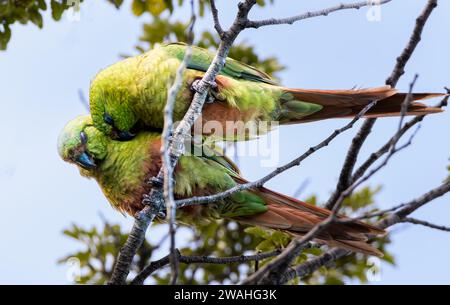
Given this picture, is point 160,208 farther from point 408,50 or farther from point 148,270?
point 408,50

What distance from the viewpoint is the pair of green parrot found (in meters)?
4.50

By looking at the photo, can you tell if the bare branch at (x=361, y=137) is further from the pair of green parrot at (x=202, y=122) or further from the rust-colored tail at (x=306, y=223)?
the rust-colored tail at (x=306, y=223)

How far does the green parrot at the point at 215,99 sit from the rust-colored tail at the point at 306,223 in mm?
586

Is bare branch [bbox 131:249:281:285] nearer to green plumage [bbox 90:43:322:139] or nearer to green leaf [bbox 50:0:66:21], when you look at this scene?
green plumage [bbox 90:43:322:139]

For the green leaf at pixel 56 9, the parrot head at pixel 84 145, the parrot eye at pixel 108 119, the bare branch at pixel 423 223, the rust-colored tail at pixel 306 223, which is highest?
the green leaf at pixel 56 9

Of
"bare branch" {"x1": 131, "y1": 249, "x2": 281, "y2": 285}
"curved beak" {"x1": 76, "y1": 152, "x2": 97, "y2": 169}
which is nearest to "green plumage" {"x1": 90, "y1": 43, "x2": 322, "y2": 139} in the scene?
"curved beak" {"x1": 76, "y1": 152, "x2": 97, "y2": 169}

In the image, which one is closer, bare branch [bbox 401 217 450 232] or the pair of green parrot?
bare branch [bbox 401 217 450 232]

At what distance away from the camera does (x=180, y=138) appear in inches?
151

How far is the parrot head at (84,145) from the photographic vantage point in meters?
4.78

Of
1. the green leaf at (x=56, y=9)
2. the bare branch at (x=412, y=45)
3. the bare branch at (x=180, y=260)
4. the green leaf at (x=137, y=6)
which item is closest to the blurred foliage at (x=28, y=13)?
the green leaf at (x=56, y=9)

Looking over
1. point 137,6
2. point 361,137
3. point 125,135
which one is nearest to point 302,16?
point 361,137
